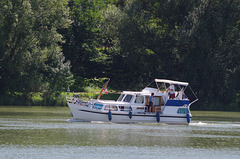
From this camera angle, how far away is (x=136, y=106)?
50594mm

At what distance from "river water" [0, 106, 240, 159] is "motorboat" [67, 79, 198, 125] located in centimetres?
92

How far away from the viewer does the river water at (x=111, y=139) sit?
31438 mm

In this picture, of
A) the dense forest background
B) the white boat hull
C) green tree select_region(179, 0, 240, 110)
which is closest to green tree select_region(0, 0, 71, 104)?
the dense forest background

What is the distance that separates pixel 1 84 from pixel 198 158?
48.9 metres

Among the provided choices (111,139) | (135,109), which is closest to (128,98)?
(135,109)

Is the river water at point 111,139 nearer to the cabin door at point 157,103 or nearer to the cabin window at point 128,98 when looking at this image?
the cabin door at point 157,103

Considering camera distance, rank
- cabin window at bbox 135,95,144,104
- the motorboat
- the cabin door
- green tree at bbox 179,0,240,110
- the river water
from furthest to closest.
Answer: green tree at bbox 179,0,240,110 → the cabin door → cabin window at bbox 135,95,144,104 → the motorboat → the river water

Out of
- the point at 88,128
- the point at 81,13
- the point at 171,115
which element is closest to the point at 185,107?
the point at 171,115

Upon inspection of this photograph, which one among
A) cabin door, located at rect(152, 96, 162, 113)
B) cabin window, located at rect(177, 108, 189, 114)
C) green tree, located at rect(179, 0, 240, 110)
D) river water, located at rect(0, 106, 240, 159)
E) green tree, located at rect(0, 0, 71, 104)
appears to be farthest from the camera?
green tree, located at rect(179, 0, 240, 110)

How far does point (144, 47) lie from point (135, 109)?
31647 millimetres

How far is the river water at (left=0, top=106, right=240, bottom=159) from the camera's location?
31.4 metres

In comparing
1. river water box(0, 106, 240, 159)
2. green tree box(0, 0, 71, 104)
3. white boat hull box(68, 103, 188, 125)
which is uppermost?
green tree box(0, 0, 71, 104)

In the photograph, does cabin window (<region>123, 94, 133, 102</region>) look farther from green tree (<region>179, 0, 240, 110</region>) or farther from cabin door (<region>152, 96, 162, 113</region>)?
green tree (<region>179, 0, 240, 110</region>)

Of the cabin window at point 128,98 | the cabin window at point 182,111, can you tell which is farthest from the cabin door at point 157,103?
the cabin window at point 128,98
